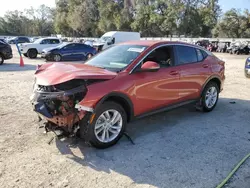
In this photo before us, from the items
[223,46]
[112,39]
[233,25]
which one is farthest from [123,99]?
[233,25]

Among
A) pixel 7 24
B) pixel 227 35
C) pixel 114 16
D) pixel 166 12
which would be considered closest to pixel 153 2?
pixel 166 12

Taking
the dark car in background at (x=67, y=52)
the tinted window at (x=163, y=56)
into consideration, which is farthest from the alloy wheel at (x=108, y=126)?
the dark car in background at (x=67, y=52)

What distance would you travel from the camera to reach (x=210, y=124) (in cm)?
551

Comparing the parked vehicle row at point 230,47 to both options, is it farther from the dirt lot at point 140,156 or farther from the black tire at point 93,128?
the black tire at point 93,128

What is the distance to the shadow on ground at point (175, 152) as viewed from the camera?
3.50 meters

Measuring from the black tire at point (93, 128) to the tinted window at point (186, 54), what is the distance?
1.94m

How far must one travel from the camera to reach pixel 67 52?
17.9 m

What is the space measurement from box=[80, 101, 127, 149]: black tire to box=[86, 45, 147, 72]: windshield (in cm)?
67

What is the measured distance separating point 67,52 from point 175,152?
588 inches

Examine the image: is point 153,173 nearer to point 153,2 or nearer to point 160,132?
point 160,132

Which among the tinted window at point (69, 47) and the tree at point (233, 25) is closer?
the tinted window at point (69, 47)

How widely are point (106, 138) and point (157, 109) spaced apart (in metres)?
1.24

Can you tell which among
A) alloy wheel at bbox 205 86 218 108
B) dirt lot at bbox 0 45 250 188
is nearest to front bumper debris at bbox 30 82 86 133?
dirt lot at bbox 0 45 250 188

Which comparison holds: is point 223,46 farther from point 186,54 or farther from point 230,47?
point 186,54
